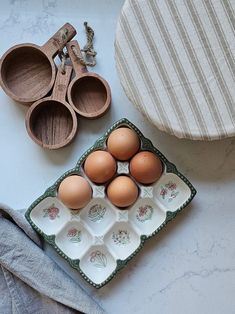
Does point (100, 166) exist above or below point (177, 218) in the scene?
above

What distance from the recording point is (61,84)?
1099 mm

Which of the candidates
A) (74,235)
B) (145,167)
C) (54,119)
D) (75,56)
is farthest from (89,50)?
(74,235)

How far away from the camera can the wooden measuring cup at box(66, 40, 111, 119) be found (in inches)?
43.1

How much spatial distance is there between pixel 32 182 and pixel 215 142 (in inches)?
15.8

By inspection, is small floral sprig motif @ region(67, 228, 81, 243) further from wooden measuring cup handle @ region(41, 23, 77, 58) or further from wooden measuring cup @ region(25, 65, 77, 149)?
wooden measuring cup handle @ region(41, 23, 77, 58)

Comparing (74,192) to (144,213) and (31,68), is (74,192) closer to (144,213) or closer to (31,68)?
(144,213)

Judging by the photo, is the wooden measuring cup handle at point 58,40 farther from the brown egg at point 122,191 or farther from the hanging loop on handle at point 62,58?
the brown egg at point 122,191

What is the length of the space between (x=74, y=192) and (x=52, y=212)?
94 millimetres

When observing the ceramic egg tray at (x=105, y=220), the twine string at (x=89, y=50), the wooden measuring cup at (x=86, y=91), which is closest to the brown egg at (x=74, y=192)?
the ceramic egg tray at (x=105, y=220)

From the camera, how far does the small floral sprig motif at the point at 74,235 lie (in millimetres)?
1108

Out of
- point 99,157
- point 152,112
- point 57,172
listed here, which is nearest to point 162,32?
point 152,112

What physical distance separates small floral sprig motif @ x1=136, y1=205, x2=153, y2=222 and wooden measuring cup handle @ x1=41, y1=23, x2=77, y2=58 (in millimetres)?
367

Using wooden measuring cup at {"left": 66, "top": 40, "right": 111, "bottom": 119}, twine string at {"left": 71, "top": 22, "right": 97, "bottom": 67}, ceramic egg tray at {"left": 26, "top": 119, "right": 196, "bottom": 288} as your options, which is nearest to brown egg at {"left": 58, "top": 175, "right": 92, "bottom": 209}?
ceramic egg tray at {"left": 26, "top": 119, "right": 196, "bottom": 288}

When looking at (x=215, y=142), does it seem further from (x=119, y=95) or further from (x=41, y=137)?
(x=41, y=137)
